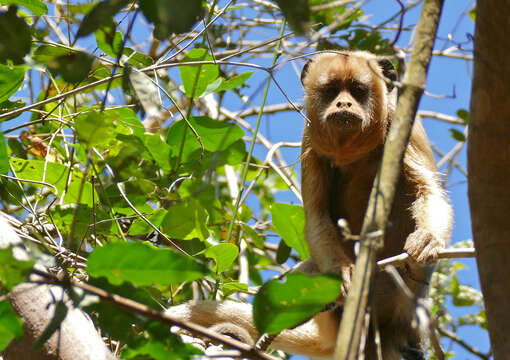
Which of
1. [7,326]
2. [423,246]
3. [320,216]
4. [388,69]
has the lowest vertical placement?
[7,326]

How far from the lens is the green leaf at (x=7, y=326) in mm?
1761

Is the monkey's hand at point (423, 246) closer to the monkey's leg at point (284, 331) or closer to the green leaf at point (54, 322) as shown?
the monkey's leg at point (284, 331)

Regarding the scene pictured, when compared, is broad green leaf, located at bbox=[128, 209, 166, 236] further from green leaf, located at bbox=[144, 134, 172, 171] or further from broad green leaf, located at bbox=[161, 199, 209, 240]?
green leaf, located at bbox=[144, 134, 172, 171]

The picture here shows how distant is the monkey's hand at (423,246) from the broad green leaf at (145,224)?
1.57 meters

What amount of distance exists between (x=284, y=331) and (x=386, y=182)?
3334mm

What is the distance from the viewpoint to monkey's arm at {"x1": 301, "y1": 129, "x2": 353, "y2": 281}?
4.57m

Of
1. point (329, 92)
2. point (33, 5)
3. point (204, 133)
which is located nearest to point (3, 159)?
point (33, 5)

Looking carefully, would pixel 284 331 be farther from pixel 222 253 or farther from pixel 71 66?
pixel 71 66

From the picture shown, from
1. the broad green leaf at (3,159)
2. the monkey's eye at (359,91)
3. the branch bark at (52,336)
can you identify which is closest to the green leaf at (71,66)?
the branch bark at (52,336)

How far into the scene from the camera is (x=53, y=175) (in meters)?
3.88

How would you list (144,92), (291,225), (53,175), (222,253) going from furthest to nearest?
(291,225) → (53,175) → (222,253) → (144,92)

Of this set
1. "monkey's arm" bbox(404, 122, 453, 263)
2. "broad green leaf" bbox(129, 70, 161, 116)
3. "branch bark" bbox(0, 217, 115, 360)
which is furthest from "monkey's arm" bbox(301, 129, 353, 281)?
"broad green leaf" bbox(129, 70, 161, 116)

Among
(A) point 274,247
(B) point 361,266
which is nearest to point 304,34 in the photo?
(B) point 361,266

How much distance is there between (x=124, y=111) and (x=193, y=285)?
215 centimetres
